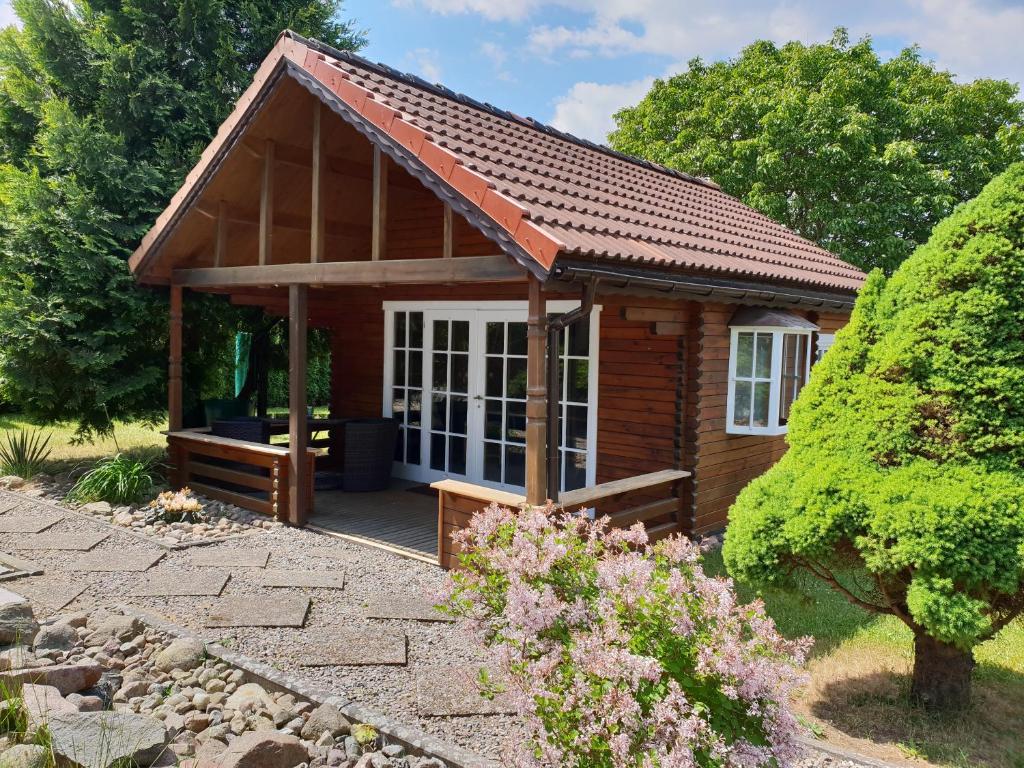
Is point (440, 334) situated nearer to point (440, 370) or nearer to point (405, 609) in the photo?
point (440, 370)

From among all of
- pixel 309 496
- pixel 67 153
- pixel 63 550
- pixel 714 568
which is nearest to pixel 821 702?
pixel 714 568

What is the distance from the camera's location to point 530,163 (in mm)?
6254

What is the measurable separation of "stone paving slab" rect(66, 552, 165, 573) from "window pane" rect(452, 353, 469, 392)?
3.64 m

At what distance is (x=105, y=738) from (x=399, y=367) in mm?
6613

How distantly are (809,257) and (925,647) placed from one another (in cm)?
642

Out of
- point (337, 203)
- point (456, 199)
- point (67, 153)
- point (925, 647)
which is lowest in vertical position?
point (925, 647)

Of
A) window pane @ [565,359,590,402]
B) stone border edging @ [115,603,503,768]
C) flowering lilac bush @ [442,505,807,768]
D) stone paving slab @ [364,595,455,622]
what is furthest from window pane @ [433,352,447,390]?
flowering lilac bush @ [442,505,807,768]

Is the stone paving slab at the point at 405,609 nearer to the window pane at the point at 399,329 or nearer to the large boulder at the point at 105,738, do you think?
the large boulder at the point at 105,738

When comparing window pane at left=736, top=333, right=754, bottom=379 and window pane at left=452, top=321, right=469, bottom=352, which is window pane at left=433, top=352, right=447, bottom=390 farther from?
window pane at left=736, top=333, right=754, bottom=379

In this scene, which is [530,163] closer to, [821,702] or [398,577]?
[398,577]

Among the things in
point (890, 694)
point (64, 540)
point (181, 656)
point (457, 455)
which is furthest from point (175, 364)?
point (890, 694)

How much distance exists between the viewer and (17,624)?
3.74 metres

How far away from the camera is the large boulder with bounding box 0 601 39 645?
3699mm

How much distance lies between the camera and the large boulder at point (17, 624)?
370 cm
